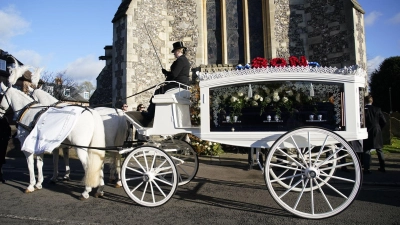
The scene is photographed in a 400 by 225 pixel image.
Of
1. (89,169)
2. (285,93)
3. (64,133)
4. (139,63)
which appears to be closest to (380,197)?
(285,93)

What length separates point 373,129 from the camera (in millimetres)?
7125

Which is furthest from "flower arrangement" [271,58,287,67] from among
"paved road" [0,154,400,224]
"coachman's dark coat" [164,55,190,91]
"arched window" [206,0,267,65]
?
"arched window" [206,0,267,65]

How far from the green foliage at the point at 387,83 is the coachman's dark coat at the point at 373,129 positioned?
70.3 ft

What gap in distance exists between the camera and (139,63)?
11508 mm

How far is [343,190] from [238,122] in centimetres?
255

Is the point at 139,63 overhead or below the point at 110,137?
overhead

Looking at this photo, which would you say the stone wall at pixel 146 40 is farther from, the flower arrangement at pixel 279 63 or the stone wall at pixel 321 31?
the flower arrangement at pixel 279 63

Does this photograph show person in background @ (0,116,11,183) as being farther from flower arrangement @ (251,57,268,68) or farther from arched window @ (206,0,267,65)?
arched window @ (206,0,267,65)

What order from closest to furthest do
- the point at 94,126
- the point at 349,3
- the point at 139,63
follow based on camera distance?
1. the point at 94,126
2. the point at 349,3
3. the point at 139,63

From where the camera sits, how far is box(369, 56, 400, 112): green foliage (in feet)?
84.6

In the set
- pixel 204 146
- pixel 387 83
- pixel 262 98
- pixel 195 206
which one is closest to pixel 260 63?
pixel 262 98

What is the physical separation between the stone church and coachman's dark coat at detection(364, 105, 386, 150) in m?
3.69

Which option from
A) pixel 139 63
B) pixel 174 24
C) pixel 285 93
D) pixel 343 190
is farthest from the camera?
pixel 174 24

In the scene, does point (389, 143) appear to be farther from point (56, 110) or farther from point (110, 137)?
point (56, 110)
